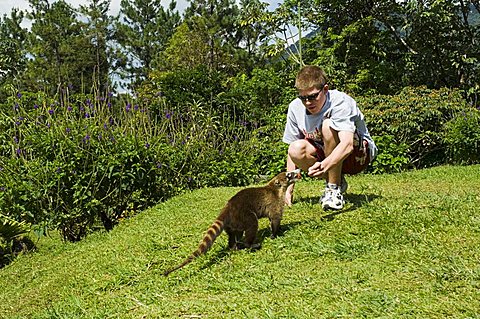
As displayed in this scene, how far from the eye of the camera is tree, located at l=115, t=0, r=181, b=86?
102ft

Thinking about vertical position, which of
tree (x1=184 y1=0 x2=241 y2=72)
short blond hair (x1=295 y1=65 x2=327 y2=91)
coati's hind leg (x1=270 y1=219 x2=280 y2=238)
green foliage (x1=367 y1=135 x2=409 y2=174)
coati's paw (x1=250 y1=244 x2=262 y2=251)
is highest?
tree (x1=184 y1=0 x2=241 y2=72)

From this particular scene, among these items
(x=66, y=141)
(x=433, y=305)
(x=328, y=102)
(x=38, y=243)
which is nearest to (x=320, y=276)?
(x=433, y=305)

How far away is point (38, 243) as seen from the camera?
6.99 m

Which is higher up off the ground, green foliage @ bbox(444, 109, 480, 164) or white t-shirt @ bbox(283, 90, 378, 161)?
white t-shirt @ bbox(283, 90, 378, 161)

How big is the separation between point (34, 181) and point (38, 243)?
1.10m

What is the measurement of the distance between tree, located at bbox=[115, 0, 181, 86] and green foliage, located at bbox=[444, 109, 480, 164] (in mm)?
22496

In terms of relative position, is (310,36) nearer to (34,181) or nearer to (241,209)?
(34,181)

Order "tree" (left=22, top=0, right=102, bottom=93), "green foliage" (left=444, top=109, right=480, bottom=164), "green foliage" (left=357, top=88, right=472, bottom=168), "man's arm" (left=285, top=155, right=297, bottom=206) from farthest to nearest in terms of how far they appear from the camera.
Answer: "tree" (left=22, top=0, right=102, bottom=93) < "green foliage" (left=357, top=88, right=472, bottom=168) < "green foliage" (left=444, top=109, right=480, bottom=164) < "man's arm" (left=285, top=155, right=297, bottom=206)

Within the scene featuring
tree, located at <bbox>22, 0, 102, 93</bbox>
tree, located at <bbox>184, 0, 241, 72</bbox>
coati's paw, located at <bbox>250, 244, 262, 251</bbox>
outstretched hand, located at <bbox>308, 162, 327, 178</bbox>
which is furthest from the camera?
tree, located at <bbox>22, 0, 102, 93</bbox>

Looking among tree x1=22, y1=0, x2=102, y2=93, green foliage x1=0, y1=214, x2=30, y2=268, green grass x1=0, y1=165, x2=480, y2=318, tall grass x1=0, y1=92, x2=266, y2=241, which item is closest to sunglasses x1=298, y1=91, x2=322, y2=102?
green grass x1=0, y1=165, x2=480, y2=318

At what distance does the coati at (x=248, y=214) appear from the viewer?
3777 mm

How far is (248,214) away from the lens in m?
3.86

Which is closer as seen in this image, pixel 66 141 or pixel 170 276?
pixel 170 276

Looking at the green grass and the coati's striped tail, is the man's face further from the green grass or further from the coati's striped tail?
the coati's striped tail
